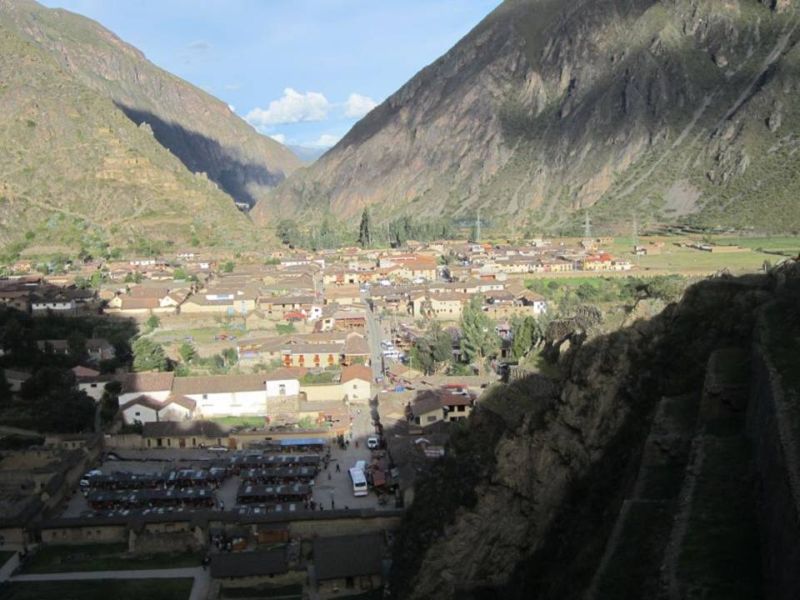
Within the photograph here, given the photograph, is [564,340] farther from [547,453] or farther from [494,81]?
[494,81]

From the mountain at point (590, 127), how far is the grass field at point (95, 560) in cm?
7845

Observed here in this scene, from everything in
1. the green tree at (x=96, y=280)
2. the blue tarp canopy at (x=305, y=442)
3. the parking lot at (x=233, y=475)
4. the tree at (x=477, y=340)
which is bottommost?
the parking lot at (x=233, y=475)

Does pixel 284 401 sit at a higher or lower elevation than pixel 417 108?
lower

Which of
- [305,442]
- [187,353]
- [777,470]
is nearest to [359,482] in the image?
[305,442]

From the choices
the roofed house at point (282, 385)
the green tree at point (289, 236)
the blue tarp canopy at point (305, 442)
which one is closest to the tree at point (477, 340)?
the roofed house at point (282, 385)

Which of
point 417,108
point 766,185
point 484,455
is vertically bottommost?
point 484,455

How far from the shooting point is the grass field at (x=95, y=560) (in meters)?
21.4

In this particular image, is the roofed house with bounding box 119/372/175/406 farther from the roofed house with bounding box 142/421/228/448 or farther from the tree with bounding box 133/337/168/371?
the tree with bounding box 133/337/168/371

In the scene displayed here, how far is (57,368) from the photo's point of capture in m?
37.9

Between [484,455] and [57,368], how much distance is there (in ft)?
84.8

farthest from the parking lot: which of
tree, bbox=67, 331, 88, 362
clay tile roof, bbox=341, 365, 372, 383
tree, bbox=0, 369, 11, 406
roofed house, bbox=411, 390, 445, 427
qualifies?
tree, bbox=67, 331, 88, 362

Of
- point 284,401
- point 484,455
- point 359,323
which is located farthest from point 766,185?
point 484,455

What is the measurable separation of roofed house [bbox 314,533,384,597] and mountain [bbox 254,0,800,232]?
76344 mm

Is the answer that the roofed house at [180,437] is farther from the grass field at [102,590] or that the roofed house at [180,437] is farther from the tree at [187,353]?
the tree at [187,353]
